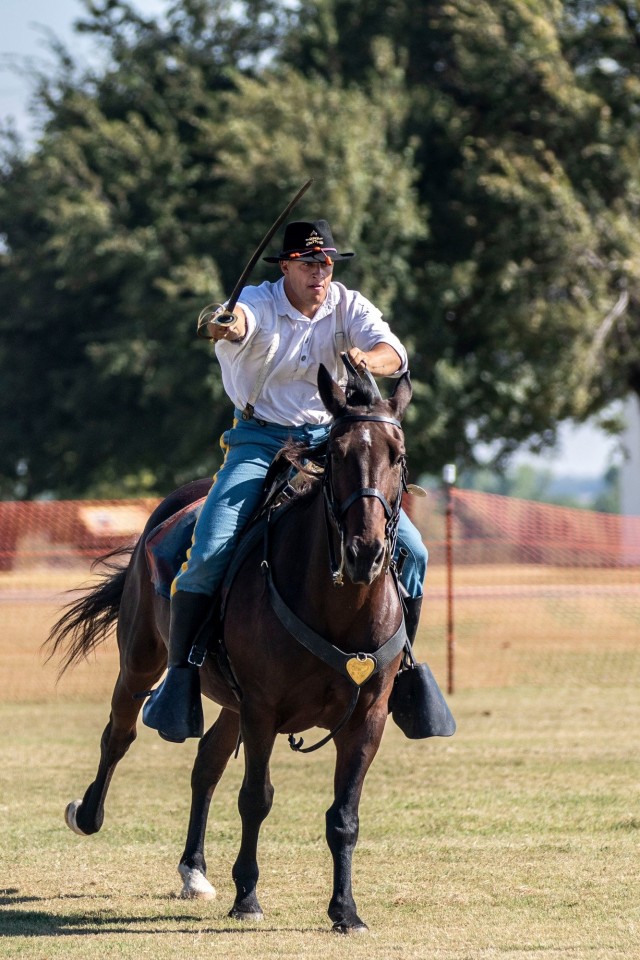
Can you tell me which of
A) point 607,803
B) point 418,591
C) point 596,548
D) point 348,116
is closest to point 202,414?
point 348,116

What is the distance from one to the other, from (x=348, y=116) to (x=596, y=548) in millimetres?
13310

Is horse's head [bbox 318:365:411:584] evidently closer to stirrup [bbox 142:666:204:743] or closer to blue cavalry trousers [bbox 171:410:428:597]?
blue cavalry trousers [bbox 171:410:428:597]

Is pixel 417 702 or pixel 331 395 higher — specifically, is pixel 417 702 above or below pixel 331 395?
below

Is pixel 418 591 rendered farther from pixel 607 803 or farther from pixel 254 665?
pixel 607 803

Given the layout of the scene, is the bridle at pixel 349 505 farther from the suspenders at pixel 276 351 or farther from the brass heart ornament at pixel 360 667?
the suspenders at pixel 276 351

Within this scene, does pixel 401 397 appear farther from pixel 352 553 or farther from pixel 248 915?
pixel 248 915

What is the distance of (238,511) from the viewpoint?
6234 mm

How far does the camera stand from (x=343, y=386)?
6449 mm

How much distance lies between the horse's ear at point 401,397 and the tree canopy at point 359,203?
21553 millimetres

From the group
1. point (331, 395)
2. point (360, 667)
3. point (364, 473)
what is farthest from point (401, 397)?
point (360, 667)

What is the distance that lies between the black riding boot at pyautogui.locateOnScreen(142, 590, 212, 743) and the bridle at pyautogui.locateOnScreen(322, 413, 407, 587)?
90cm

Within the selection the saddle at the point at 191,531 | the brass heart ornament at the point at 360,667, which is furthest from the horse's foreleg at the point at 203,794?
the brass heart ornament at the point at 360,667

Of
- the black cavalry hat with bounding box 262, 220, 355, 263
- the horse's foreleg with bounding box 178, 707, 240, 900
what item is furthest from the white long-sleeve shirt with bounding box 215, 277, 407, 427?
the horse's foreleg with bounding box 178, 707, 240, 900

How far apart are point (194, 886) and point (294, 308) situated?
9.21 ft
